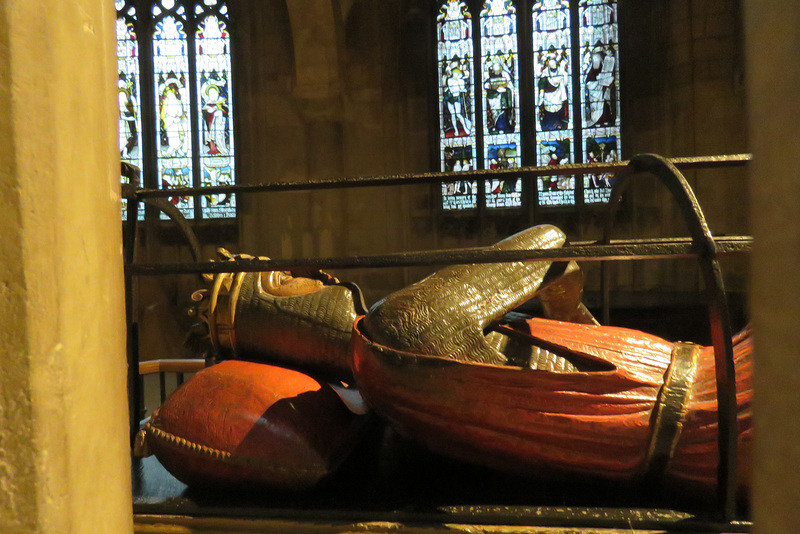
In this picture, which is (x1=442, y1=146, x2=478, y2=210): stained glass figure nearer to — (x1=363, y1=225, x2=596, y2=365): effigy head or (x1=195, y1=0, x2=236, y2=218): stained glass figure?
(x1=195, y1=0, x2=236, y2=218): stained glass figure

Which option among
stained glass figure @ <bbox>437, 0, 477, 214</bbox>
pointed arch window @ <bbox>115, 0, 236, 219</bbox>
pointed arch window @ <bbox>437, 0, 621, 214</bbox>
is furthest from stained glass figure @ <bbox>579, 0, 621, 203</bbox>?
pointed arch window @ <bbox>115, 0, 236, 219</bbox>

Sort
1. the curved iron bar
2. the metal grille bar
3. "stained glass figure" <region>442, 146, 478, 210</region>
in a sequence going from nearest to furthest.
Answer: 1. the curved iron bar
2. the metal grille bar
3. "stained glass figure" <region>442, 146, 478, 210</region>

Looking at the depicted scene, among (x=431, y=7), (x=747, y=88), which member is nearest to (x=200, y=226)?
(x=431, y=7)

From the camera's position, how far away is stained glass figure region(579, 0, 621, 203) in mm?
6254

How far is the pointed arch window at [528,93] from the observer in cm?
629

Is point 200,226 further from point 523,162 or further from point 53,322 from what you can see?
point 53,322

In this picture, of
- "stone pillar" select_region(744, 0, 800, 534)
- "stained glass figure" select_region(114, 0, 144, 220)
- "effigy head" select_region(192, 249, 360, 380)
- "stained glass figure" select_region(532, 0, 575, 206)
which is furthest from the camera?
"stained glass figure" select_region(114, 0, 144, 220)

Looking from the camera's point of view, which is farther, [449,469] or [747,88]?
[449,469]

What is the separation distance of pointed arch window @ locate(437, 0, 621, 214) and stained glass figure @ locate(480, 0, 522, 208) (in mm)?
12

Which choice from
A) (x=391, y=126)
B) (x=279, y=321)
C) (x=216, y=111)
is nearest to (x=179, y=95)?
(x=216, y=111)

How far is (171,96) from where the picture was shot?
7.02 meters

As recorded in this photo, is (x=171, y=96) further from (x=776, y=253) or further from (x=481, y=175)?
(x=776, y=253)

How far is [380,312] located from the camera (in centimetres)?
132

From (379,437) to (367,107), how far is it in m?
5.15
